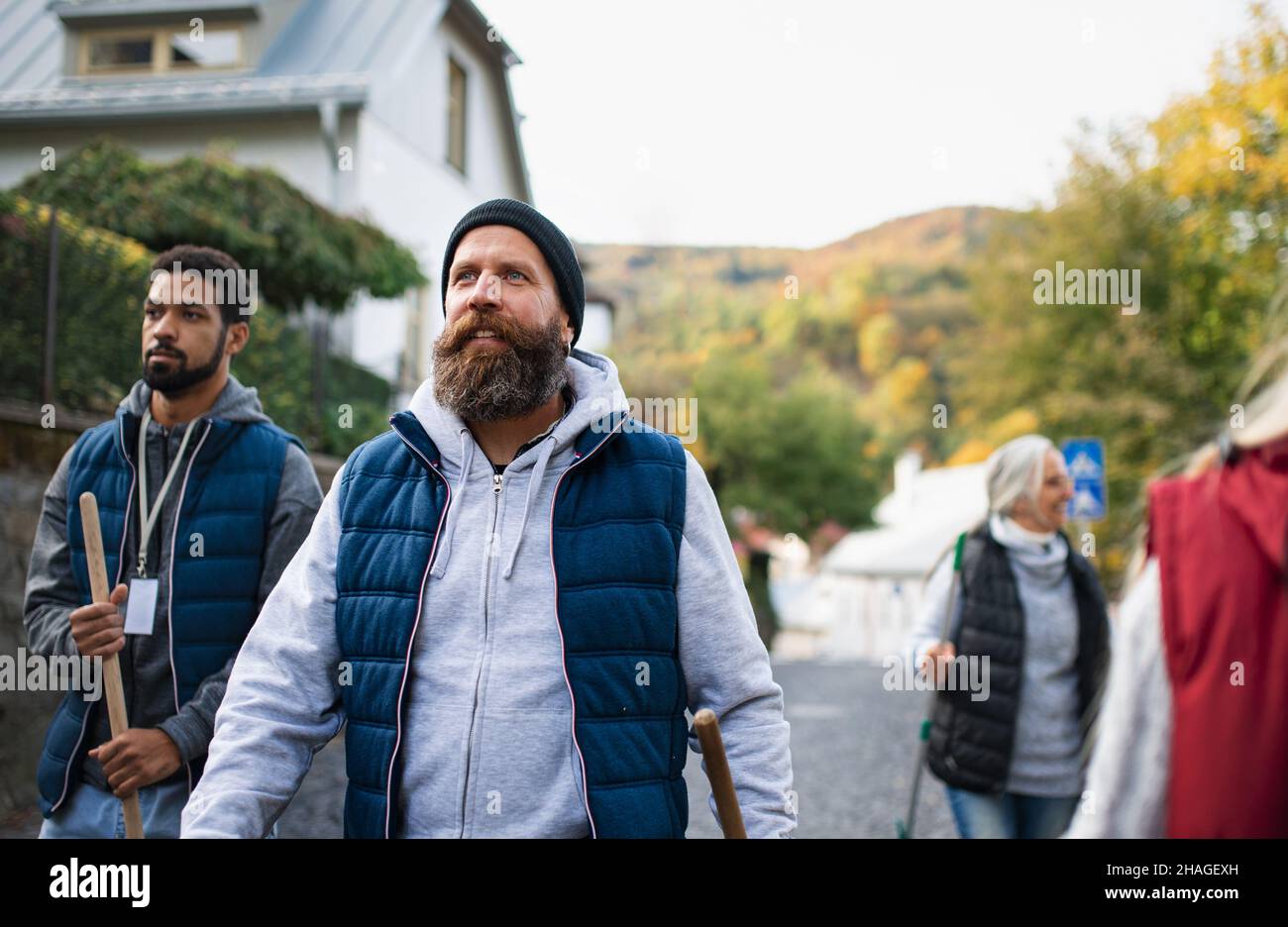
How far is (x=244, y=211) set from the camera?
36.9ft

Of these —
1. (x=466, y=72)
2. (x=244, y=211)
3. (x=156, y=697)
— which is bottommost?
(x=156, y=697)

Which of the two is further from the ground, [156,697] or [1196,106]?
[1196,106]

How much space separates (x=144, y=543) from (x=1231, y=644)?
244cm

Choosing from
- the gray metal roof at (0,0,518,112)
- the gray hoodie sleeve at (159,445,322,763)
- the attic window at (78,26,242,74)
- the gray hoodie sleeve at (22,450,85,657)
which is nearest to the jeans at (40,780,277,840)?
the gray hoodie sleeve at (159,445,322,763)

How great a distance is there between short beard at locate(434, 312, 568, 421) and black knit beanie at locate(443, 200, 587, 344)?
15 centimetres

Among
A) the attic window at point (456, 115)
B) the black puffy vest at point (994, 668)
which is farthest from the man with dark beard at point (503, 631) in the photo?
the attic window at point (456, 115)

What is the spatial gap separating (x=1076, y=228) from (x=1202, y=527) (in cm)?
2067

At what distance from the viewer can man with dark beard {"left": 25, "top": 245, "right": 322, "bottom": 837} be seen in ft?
9.14

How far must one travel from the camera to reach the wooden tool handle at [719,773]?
1849mm

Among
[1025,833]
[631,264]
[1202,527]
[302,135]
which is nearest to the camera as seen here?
[1202,527]

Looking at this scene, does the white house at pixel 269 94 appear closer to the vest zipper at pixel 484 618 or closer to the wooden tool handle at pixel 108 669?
the wooden tool handle at pixel 108 669

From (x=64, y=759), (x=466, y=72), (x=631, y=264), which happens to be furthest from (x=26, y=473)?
(x=631, y=264)

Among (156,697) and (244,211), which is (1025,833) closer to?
(156,697)

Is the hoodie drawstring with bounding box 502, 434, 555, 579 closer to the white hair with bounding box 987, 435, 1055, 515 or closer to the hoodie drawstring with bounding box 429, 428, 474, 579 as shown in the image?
the hoodie drawstring with bounding box 429, 428, 474, 579
